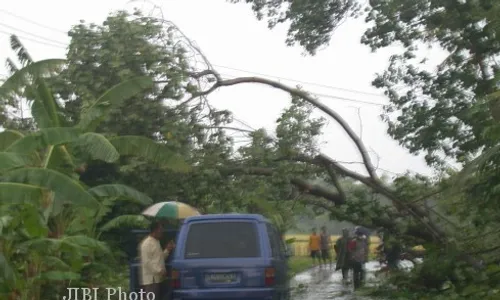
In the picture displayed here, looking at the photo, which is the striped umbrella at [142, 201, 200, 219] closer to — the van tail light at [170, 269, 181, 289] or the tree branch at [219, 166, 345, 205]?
the tree branch at [219, 166, 345, 205]

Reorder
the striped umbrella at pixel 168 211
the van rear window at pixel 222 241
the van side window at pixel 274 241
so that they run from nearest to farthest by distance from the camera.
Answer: the van rear window at pixel 222 241
the van side window at pixel 274 241
the striped umbrella at pixel 168 211

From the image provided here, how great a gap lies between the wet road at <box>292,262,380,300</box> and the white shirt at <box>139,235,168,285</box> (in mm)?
6178

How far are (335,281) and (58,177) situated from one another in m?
12.9

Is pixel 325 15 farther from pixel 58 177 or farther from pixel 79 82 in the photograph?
pixel 58 177

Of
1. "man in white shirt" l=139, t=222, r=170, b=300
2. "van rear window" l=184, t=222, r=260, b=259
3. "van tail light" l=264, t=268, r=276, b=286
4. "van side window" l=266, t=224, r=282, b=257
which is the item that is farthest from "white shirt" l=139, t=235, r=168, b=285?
"van side window" l=266, t=224, r=282, b=257

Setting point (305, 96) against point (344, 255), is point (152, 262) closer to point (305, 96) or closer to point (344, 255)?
point (305, 96)

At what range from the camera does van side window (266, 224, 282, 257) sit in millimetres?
13480

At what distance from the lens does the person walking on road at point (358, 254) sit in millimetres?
20750

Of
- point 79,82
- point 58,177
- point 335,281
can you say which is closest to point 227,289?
point 58,177

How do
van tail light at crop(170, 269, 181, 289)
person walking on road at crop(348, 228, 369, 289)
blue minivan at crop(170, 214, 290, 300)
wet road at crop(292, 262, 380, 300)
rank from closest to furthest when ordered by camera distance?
1. blue minivan at crop(170, 214, 290, 300)
2. van tail light at crop(170, 269, 181, 289)
3. wet road at crop(292, 262, 380, 300)
4. person walking on road at crop(348, 228, 369, 289)

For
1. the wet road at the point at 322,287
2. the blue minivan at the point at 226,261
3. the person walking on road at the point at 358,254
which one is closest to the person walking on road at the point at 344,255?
the wet road at the point at 322,287

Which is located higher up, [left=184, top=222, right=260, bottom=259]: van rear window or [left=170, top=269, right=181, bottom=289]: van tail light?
[left=184, top=222, right=260, bottom=259]: van rear window

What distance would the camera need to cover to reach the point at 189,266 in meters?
12.9

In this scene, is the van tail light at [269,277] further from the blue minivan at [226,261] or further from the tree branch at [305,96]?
the tree branch at [305,96]
